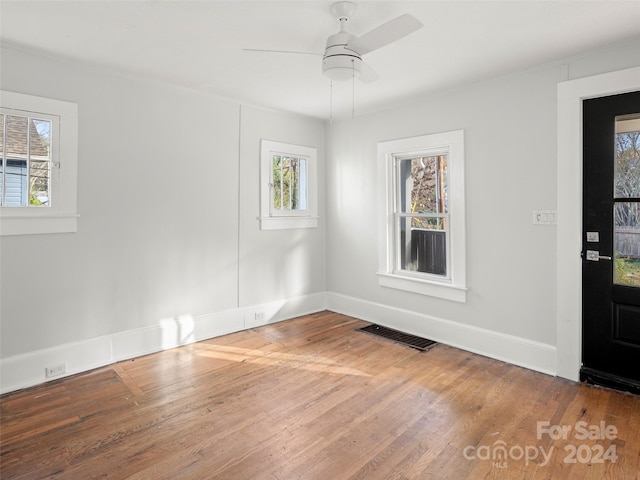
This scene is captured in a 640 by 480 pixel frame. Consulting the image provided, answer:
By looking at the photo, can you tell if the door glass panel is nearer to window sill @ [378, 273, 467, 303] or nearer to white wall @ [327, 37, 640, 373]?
white wall @ [327, 37, 640, 373]

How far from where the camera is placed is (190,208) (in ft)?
12.5

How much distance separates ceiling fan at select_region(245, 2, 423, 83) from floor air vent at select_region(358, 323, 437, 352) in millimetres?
2543

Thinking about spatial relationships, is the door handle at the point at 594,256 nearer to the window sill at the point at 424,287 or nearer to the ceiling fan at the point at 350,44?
the window sill at the point at 424,287

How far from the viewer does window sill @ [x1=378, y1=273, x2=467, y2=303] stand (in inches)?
146

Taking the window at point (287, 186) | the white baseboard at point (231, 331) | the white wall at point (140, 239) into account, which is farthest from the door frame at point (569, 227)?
the white wall at point (140, 239)

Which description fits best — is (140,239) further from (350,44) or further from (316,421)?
(350,44)

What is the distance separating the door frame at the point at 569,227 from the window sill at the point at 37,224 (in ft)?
12.9

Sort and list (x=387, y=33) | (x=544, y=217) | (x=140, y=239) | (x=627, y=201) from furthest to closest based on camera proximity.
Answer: (x=140, y=239) < (x=544, y=217) < (x=627, y=201) < (x=387, y=33)

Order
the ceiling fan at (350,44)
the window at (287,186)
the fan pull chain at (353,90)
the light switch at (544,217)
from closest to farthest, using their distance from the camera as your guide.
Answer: the ceiling fan at (350,44)
the fan pull chain at (353,90)
the light switch at (544,217)
the window at (287,186)

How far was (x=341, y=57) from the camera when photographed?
7.52 ft

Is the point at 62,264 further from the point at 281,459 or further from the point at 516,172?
the point at 516,172

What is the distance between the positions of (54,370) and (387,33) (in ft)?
11.3

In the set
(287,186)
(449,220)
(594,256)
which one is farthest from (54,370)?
(594,256)

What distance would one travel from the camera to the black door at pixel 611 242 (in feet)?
8.91
